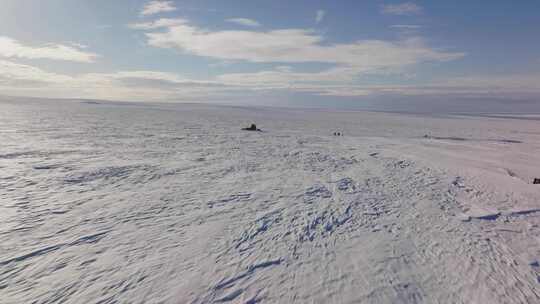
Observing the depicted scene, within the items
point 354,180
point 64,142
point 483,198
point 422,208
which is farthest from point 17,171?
point 483,198

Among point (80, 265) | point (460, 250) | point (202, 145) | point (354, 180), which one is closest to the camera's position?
point (80, 265)

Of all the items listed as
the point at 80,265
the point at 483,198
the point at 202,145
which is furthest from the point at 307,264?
the point at 202,145

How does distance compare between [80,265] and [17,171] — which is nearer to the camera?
[80,265]

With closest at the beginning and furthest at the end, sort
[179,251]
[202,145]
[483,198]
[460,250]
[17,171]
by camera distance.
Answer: [179,251] < [460,250] < [483,198] < [17,171] < [202,145]

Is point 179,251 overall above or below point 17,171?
below

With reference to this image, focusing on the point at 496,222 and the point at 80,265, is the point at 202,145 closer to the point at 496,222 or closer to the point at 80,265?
the point at 80,265

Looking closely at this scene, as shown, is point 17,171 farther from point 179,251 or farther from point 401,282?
point 401,282
